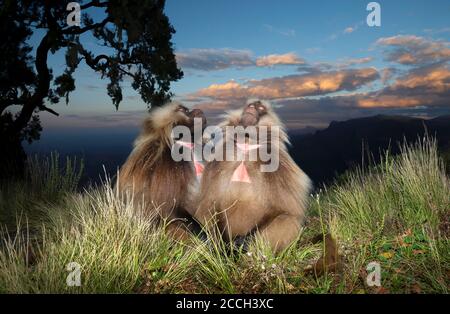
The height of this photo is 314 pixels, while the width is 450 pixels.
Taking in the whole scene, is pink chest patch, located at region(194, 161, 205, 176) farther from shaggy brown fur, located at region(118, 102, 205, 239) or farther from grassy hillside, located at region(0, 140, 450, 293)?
grassy hillside, located at region(0, 140, 450, 293)

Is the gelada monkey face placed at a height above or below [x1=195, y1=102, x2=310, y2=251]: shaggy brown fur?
above

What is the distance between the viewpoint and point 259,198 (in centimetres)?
418

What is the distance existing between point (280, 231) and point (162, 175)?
1306mm

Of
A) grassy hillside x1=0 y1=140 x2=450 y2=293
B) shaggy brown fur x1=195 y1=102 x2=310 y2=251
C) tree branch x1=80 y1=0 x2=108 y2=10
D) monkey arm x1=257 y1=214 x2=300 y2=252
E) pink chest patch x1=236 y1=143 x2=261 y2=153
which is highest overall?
tree branch x1=80 y1=0 x2=108 y2=10

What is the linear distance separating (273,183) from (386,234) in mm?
2191

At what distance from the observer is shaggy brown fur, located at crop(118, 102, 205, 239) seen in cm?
464

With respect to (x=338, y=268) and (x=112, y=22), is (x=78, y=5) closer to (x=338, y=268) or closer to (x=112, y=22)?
(x=112, y=22)

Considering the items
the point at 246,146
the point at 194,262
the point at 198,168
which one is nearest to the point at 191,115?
the point at 198,168

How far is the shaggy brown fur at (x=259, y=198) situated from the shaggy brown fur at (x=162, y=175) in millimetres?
425

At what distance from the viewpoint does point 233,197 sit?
4230 millimetres

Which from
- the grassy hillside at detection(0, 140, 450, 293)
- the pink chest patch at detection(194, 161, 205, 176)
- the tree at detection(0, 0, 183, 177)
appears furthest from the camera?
the tree at detection(0, 0, 183, 177)

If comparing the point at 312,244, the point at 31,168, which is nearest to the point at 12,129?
the point at 31,168

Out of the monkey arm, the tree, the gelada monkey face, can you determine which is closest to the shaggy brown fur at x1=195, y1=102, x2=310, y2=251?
the monkey arm

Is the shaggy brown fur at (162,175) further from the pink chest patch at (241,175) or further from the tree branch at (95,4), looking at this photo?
the tree branch at (95,4)
